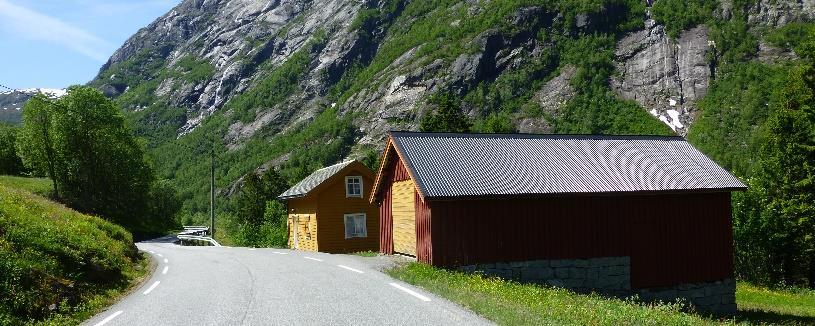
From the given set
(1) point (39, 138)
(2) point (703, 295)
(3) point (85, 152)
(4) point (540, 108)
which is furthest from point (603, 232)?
(4) point (540, 108)

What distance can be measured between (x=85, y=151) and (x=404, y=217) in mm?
45406

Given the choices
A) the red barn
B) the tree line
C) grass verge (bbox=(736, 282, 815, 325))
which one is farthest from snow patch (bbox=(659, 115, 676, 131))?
the tree line

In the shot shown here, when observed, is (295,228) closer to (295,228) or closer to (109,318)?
(295,228)

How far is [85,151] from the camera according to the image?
57.0 m

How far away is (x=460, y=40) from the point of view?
132m

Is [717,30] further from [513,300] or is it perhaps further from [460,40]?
[513,300]

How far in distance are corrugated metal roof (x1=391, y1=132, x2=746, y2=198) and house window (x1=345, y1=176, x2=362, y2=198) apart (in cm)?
1430

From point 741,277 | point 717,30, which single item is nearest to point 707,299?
point 741,277

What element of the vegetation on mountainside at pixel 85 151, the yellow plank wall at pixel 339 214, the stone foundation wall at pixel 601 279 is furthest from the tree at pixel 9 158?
the stone foundation wall at pixel 601 279

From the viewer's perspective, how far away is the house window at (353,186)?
3688cm

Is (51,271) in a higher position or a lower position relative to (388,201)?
lower

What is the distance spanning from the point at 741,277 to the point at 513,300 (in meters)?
34.7

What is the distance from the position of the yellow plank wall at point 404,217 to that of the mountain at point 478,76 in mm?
31465

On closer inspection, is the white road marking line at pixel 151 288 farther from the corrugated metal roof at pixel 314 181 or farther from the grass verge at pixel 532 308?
the corrugated metal roof at pixel 314 181
